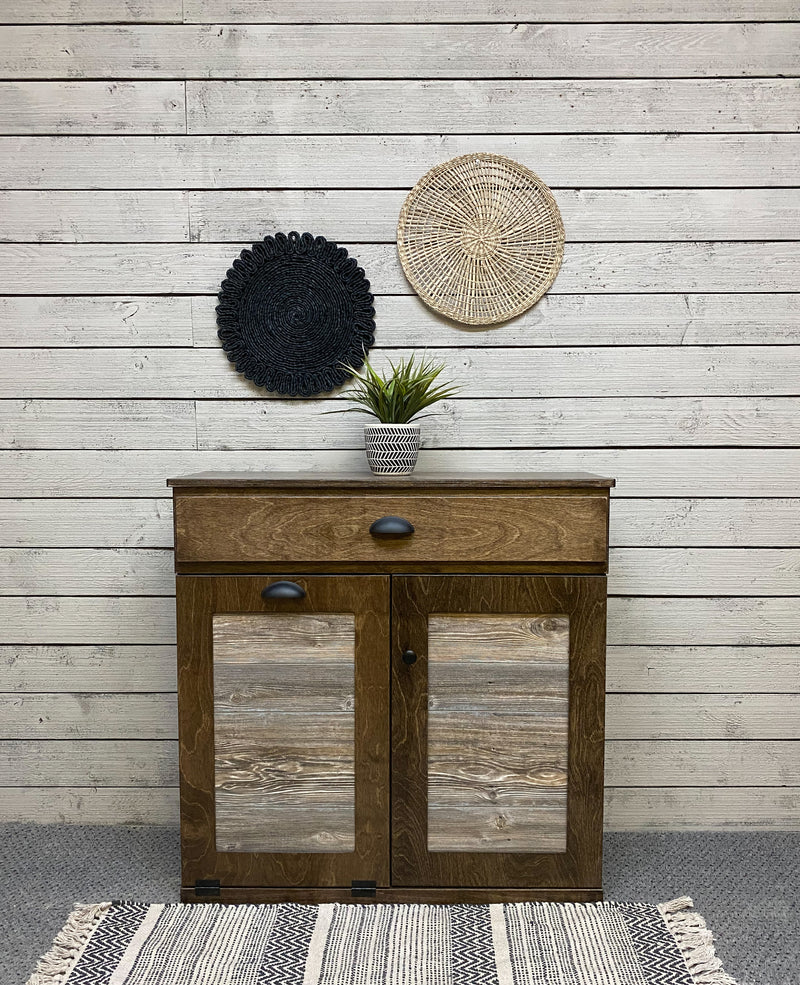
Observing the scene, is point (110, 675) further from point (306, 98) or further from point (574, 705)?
point (306, 98)

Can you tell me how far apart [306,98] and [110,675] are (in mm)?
1445

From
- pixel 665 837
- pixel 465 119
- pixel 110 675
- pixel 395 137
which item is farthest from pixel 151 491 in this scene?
pixel 665 837

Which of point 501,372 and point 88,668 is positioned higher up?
point 501,372

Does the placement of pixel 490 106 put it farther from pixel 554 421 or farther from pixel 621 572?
pixel 621 572

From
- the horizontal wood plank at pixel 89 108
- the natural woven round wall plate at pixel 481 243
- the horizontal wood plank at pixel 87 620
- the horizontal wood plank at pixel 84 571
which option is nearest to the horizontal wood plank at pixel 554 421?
the natural woven round wall plate at pixel 481 243

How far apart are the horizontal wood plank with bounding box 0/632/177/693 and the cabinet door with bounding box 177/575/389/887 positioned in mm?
435

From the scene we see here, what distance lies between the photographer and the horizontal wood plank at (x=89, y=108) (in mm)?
2051

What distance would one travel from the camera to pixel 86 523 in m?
2.13

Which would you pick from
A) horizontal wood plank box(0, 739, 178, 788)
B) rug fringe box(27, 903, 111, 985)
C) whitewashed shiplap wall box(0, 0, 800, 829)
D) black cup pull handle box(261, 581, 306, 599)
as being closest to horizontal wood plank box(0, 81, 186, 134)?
whitewashed shiplap wall box(0, 0, 800, 829)

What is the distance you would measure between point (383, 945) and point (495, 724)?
1.47 feet

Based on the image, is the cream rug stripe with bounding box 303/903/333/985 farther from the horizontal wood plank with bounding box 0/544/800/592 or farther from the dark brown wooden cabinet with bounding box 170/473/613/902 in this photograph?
the horizontal wood plank with bounding box 0/544/800/592

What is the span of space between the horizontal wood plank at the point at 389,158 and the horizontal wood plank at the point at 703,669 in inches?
43.4

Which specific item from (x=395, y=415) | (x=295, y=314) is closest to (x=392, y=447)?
(x=395, y=415)

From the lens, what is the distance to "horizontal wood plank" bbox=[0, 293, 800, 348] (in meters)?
2.08
